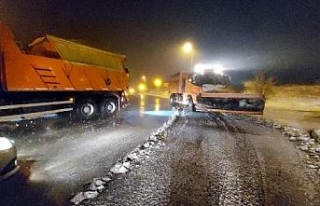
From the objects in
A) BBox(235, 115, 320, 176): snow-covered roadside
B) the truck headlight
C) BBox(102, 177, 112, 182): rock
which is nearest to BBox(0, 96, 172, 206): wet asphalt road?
BBox(102, 177, 112, 182): rock

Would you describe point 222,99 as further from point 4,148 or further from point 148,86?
point 148,86

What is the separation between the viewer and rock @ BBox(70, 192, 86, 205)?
13.7 feet

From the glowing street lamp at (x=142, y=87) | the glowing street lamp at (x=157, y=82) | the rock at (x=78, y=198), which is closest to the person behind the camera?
the rock at (x=78, y=198)

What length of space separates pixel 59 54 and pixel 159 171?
8.21 metres

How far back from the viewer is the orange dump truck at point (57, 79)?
32.2 ft

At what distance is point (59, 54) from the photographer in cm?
1191

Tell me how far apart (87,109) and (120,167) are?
823cm

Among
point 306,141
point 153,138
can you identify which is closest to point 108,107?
point 153,138

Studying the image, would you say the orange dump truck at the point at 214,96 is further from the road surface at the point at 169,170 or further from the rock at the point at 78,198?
the rock at the point at 78,198

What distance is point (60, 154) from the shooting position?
22.5 ft

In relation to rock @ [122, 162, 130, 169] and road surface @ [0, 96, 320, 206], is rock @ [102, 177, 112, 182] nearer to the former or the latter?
road surface @ [0, 96, 320, 206]

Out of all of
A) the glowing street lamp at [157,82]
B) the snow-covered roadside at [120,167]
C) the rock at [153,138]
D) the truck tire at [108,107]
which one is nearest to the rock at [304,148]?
the snow-covered roadside at [120,167]

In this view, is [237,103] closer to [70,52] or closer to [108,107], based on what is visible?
[108,107]

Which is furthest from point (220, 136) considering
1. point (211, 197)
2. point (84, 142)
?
point (211, 197)
